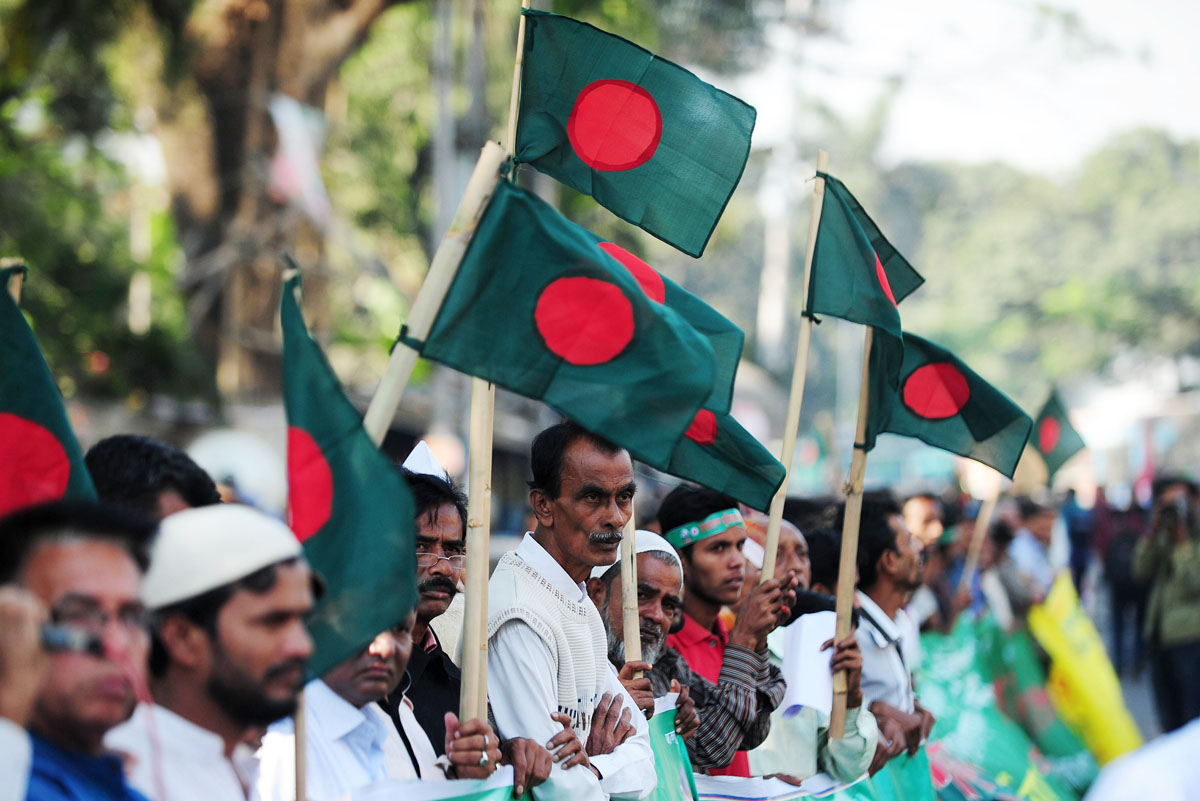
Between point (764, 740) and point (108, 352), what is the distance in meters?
12.1

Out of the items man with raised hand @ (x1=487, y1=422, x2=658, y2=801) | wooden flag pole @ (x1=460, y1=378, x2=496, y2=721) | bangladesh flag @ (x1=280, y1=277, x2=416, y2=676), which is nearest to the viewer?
bangladesh flag @ (x1=280, y1=277, x2=416, y2=676)

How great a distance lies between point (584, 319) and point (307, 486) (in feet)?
2.63

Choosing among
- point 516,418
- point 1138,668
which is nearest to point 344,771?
point 1138,668

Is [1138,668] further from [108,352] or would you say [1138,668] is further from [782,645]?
[108,352]

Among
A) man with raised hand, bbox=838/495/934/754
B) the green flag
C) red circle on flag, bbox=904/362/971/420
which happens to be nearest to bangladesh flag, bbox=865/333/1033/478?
red circle on flag, bbox=904/362/971/420

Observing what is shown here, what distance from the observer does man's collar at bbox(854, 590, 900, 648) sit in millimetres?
5473

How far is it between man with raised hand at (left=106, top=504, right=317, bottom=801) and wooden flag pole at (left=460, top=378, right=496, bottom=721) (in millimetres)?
794

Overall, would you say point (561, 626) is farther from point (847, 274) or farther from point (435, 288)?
point (847, 274)

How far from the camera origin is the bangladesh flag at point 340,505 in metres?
2.68

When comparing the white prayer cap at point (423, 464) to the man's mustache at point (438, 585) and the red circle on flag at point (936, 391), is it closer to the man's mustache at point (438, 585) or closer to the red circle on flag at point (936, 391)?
the man's mustache at point (438, 585)

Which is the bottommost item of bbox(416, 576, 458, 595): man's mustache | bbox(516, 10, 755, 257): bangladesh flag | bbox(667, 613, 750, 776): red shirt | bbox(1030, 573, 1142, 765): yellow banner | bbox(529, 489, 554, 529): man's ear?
bbox(1030, 573, 1142, 765): yellow banner

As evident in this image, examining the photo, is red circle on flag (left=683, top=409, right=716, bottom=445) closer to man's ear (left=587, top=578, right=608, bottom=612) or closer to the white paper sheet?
man's ear (left=587, top=578, right=608, bottom=612)

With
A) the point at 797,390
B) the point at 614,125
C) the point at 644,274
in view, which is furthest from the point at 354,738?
the point at 797,390

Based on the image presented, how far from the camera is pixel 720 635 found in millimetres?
5066
